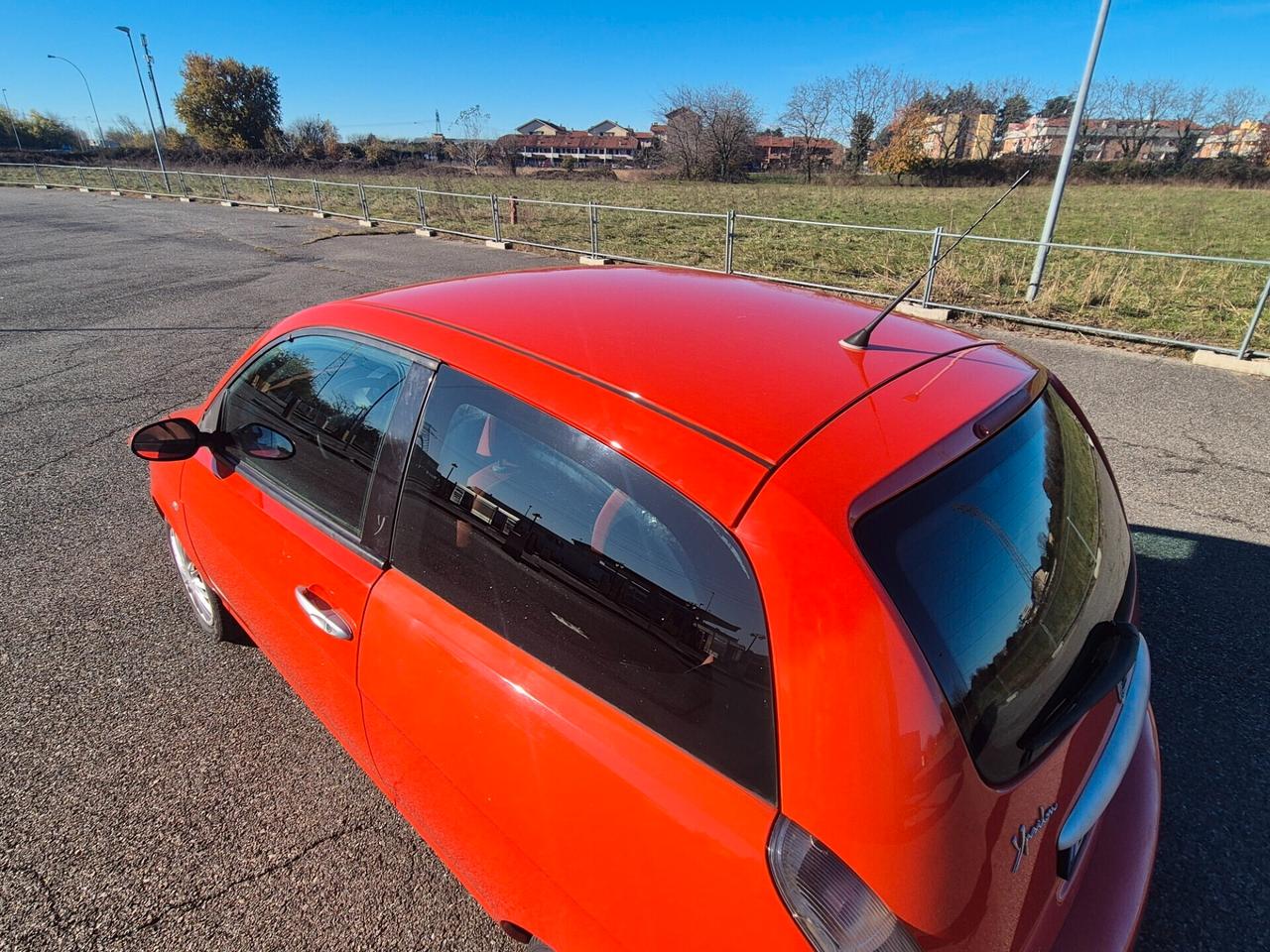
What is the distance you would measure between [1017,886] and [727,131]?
59519 mm

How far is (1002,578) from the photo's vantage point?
115 cm

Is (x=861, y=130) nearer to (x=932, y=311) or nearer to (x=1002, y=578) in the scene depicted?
(x=932, y=311)

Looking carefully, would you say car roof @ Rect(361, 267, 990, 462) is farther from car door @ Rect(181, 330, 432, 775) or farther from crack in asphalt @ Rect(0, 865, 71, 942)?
crack in asphalt @ Rect(0, 865, 71, 942)

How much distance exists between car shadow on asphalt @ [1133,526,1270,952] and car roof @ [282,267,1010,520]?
1.66 metres

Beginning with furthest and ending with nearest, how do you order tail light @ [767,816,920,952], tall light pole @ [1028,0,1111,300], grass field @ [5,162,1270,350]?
grass field @ [5,162,1270,350]
tall light pole @ [1028,0,1111,300]
tail light @ [767,816,920,952]

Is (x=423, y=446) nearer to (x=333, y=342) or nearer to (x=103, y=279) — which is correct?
(x=333, y=342)

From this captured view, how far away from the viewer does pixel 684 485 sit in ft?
3.64

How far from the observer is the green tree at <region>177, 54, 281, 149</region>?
60.4 metres

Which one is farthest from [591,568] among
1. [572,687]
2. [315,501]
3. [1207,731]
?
[1207,731]

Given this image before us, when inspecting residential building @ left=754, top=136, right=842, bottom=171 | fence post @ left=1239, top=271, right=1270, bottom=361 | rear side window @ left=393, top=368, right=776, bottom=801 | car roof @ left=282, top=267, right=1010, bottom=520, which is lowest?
fence post @ left=1239, top=271, right=1270, bottom=361

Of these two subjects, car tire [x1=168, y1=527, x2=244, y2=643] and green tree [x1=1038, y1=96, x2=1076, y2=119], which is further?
green tree [x1=1038, y1=96, x2=1076, y2=119]

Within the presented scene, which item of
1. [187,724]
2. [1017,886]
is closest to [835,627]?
[1017,886]

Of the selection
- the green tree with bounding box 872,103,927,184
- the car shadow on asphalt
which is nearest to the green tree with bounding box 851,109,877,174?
the green tree with bounding box 872,103,927,184

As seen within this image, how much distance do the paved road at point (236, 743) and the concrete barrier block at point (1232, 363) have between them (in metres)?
1.60
